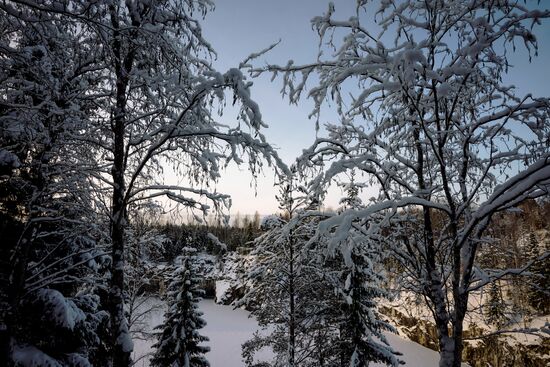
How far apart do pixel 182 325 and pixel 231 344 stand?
1658 cm

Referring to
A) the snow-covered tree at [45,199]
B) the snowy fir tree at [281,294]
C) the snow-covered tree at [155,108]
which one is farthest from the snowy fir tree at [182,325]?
the snow-covered tree at [155,108]

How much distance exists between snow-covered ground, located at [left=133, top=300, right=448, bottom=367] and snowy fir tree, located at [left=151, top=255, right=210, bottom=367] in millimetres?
4044

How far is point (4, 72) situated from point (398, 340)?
31.7 m

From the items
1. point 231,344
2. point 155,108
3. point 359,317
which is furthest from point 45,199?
point 231,344

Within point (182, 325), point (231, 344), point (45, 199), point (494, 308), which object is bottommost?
point (231, 344)

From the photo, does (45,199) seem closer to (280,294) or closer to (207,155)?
(207,155)

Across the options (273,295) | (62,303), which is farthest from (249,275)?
(62,303)

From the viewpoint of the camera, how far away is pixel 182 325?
40.7 ft

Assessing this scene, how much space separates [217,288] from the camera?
47.2 meters

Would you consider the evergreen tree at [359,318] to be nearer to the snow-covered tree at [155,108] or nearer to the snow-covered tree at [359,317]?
the snow-covered tree at [359,317]

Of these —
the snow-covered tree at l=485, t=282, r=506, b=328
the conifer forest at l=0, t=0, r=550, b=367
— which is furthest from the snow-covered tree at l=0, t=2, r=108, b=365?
the snow-covered tree at l=485, t=282, r=506, b=328

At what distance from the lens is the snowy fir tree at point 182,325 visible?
12.2 meters

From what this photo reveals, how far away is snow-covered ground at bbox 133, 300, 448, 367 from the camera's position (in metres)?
22.2

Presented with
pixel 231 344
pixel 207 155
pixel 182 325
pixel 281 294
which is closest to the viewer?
pixel 207 155
